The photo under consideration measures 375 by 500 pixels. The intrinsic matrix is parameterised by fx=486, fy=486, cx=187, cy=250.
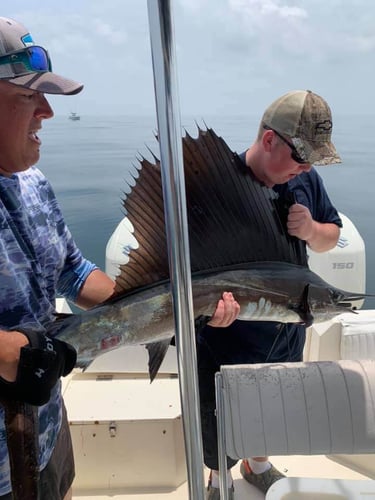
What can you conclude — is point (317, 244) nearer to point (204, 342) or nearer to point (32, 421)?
point (204, 342)

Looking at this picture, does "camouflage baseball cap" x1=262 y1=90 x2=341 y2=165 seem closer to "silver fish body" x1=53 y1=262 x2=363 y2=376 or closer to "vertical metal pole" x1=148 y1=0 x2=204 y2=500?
"silver fish body" x1=53 y1=262 x2=363 y2=376

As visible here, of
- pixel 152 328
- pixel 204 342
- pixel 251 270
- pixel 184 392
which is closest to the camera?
pixel 184 392

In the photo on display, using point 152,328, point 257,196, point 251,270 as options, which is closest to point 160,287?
point 152,328

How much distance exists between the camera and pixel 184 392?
69 centimetres

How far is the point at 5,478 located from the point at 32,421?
16 centimetres

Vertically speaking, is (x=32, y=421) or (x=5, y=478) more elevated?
(x=32, y=421)

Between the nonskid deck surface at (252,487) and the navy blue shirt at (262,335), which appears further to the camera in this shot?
the nonskid deck surface at (252,487)

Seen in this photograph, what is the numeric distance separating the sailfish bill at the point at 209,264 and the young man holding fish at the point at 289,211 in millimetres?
48

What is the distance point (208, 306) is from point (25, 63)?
676 millimetres

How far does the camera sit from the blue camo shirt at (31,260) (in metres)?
0.97

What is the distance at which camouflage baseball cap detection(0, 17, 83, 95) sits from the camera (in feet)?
3.01

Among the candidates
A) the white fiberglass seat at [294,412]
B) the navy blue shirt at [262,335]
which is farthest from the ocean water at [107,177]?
the white fiberglass seat at [294,412]

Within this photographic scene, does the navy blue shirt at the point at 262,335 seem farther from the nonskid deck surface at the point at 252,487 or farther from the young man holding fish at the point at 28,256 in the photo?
the nonskid deck surface at the point at 252,487

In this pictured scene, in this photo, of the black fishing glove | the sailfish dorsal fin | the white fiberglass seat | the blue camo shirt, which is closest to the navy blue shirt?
the sailfish dorsal fin
